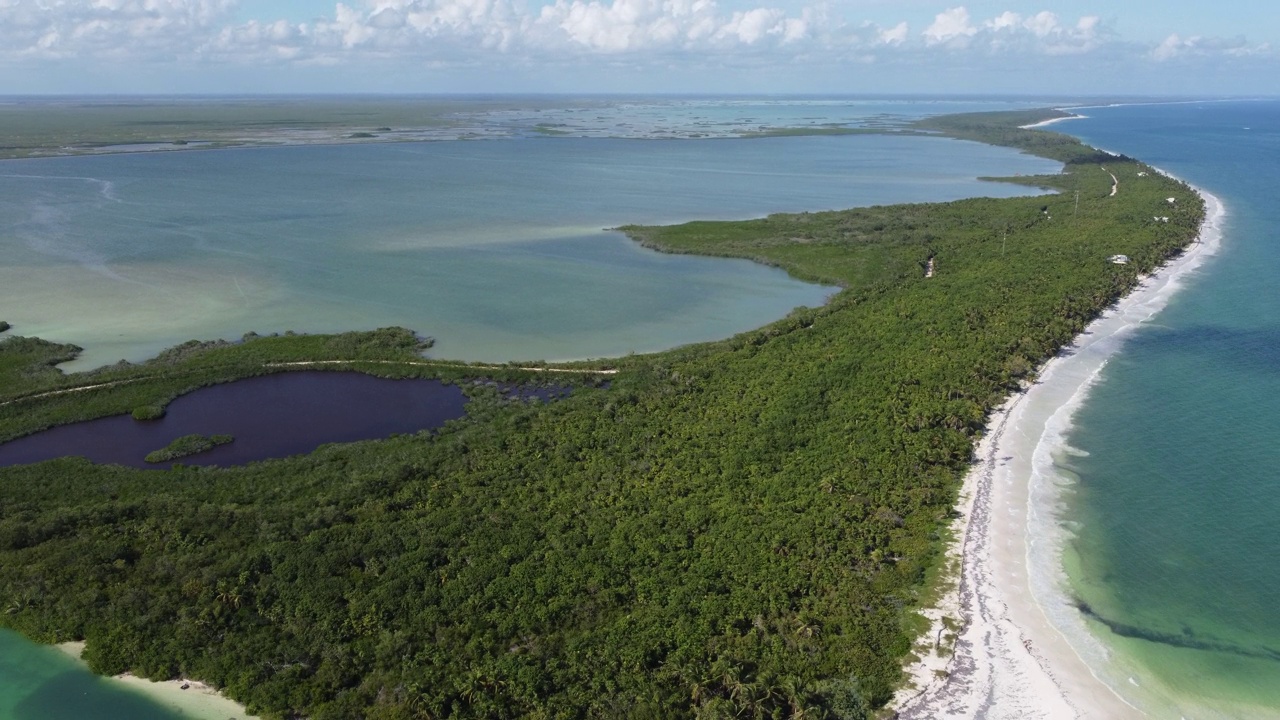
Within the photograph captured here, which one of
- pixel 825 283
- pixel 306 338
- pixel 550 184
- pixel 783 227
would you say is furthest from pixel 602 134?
pixel 306 338

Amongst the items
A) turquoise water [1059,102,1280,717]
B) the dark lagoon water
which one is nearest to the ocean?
the dark lagoon water

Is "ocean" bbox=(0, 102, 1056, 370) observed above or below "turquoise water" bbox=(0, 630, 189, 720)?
above

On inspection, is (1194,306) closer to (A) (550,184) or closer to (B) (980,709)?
(B) (980,709)

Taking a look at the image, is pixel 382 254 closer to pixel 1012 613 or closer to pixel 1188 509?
pixel 1012 613

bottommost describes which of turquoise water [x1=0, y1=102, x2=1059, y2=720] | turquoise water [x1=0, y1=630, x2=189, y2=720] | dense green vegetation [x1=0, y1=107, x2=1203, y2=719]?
turquoise water [x1=0, y1=630, x2=189, y2=720]

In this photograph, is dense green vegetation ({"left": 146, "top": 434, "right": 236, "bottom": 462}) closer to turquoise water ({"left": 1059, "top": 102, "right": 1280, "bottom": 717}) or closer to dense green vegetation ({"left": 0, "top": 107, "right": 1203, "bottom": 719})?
dense green vegetation ({"left": 0, "top": 107, "right": 1203, "bottom": 719})

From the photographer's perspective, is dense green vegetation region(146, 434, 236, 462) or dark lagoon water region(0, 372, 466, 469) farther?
dark lagoon water region(0, 372, 466, 469)
